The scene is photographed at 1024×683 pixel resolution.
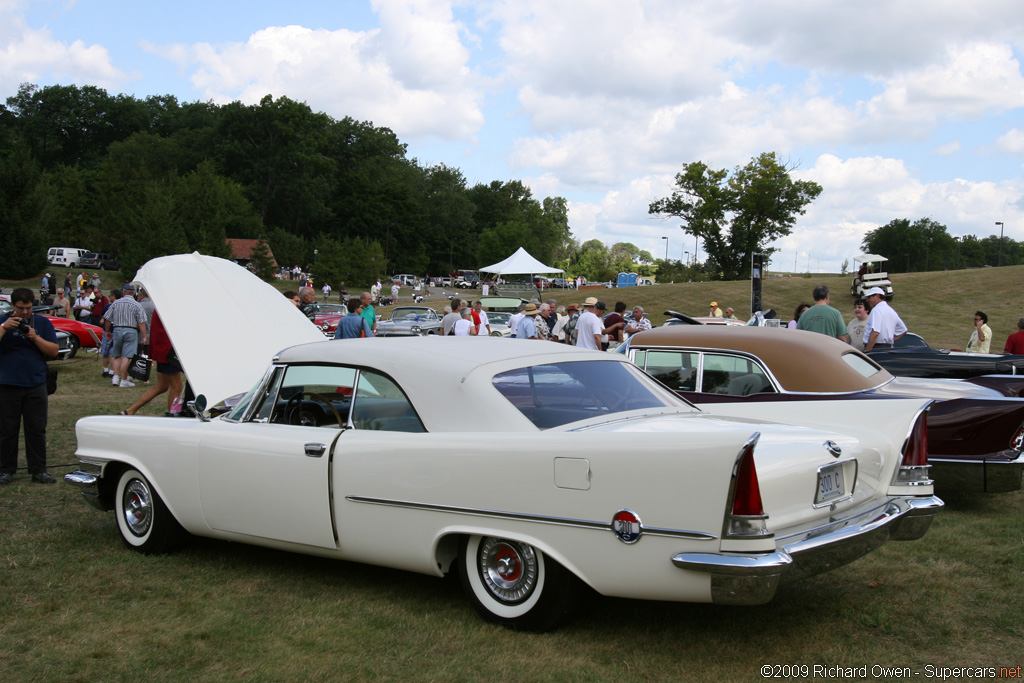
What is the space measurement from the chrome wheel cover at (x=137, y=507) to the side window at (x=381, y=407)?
1.80 metres

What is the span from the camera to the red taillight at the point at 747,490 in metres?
3.09

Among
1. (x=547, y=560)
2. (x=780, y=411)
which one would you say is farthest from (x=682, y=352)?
(x=547, y=560)

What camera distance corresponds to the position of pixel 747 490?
3.10 meters

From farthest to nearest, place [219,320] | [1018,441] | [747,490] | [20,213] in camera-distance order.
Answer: [20,213], [219,320], [1018,441], [747,490]

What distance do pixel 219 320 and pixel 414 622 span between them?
160 inches

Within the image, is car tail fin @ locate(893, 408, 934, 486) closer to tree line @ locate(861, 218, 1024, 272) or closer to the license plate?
the license plate

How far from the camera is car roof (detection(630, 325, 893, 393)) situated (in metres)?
6.31

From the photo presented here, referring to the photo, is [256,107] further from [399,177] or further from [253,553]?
[253,553]

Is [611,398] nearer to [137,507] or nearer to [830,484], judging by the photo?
[830,484]

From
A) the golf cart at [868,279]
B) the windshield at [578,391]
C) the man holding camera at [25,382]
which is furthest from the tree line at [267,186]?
the windshield at [578,391]

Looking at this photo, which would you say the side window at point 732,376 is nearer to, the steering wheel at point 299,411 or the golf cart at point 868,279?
the steering wheel at point 299,411

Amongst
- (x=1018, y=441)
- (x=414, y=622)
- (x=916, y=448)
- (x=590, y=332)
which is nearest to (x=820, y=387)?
(x=1018, y=441)

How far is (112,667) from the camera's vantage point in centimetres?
347

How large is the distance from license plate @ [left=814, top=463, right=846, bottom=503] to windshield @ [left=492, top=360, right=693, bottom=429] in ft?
3.23
